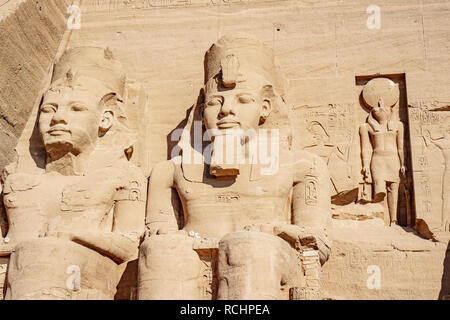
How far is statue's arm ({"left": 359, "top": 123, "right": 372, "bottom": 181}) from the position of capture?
7188mm

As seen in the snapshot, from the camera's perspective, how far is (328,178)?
22.0 feet

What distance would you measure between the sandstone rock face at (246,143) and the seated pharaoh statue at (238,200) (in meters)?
0.01

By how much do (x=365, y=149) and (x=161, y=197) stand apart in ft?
5.83

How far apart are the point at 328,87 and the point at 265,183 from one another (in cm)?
148

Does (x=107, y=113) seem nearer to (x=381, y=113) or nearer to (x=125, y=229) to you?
(x=125, y=229)

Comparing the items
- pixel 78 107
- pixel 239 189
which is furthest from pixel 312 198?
pixel 78 107

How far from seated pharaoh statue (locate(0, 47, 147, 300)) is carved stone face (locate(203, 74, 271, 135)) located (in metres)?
0.77

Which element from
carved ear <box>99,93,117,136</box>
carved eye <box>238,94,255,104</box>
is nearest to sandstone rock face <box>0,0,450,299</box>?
carved eye <box>238,94,255,104</box>

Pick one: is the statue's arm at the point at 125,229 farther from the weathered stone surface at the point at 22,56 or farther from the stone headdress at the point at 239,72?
the weathered stone surface at the point at 22,56

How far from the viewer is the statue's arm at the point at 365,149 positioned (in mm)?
7188

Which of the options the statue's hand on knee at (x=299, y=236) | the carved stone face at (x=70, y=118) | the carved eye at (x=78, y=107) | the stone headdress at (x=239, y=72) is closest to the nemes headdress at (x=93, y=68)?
the carved stone face at (x=70, y=118)

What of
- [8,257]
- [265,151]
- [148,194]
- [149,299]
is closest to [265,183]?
[265,151]

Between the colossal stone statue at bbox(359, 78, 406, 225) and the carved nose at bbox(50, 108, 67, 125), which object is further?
the colossal stone statue at bbox(359, 78, 406, 225)

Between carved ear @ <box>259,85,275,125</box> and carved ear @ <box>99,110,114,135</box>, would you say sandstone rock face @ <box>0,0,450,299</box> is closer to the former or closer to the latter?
carved ear @ <box>259,85,275,125</box>
